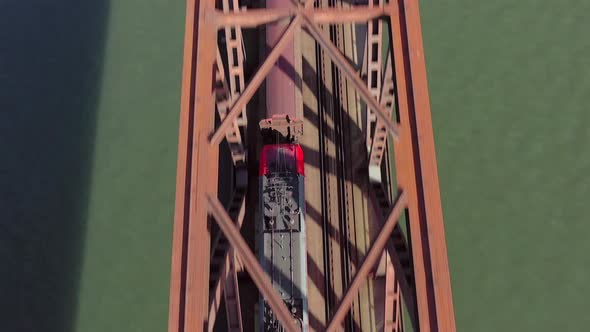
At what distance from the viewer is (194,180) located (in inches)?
460

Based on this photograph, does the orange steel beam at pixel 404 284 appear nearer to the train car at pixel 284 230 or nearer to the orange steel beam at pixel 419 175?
the orange steel beam at pixel 419 175

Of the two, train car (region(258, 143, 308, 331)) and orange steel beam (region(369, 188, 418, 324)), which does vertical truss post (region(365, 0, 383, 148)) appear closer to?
train car (region(258, 143, 308, 331))

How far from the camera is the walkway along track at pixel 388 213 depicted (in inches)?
424

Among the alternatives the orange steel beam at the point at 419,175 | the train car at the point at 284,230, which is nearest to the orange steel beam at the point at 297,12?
the orange steel beam at the point at 419,175

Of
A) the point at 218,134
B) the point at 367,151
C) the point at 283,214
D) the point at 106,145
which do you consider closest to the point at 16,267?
the point at 106,145

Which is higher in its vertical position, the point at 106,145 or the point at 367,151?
the point at 106,145

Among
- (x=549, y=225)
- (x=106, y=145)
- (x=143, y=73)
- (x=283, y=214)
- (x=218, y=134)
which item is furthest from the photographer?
(x=143, y=73)

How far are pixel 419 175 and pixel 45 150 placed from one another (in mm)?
22952

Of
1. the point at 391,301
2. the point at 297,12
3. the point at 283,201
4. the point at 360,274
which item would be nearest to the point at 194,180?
the point at 360,274

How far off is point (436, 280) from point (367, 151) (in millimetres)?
12371

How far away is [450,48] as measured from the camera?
2572 cm

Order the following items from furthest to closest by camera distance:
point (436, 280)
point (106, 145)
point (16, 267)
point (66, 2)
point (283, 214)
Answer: point (66, 2)
point (106, 145)
point (16, 267)
point (283, 214)
point (436, 280)

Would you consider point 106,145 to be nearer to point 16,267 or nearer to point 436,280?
point 16,267

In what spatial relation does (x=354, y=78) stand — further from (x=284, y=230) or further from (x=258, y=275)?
(x=284, y=230)
